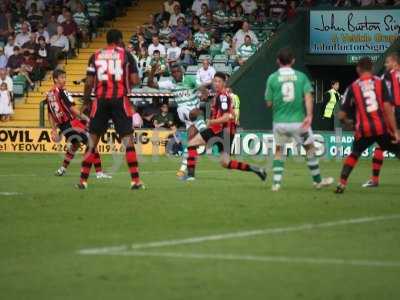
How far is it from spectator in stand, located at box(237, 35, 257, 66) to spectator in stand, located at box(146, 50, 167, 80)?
A: 205 cm

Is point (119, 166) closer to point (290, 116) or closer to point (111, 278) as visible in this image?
point (290, 116)

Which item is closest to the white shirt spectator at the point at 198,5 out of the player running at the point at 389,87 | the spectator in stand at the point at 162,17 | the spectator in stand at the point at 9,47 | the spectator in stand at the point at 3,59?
the spectator in stand at the point at 162,17

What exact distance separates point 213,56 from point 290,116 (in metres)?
17.3

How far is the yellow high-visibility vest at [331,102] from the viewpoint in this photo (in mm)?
32938

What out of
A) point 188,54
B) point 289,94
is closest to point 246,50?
point 188,54

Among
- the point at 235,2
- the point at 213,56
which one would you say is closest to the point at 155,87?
the point at 213,56

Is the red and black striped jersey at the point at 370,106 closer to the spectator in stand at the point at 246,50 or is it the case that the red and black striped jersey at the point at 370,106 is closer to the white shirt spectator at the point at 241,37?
the spectator in stand at the point at 246,50

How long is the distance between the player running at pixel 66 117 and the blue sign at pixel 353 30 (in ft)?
43.2

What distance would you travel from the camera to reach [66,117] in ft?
71.8

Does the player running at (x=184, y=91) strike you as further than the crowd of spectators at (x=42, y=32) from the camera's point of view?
No

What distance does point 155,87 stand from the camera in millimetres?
33375

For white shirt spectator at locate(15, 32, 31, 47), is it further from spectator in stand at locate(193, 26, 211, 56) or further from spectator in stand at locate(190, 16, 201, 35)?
spectator in stand at locate(193, 26, 211, 56)

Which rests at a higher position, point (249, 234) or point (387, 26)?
point (387, 26)

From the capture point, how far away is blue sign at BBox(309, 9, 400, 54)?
108ft
